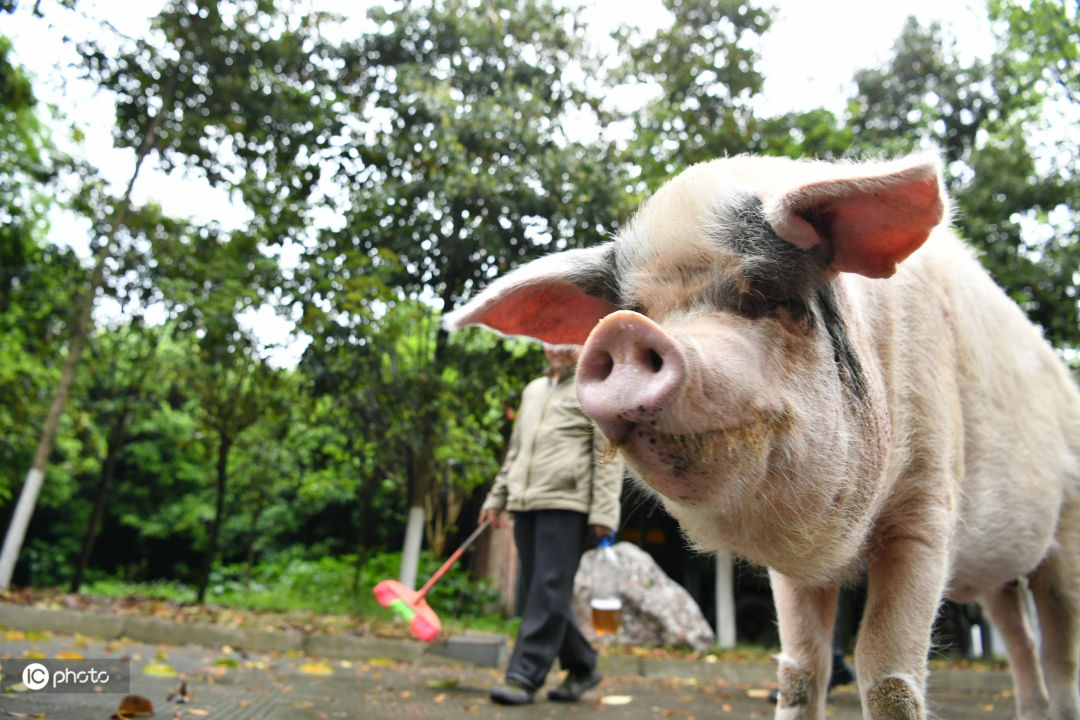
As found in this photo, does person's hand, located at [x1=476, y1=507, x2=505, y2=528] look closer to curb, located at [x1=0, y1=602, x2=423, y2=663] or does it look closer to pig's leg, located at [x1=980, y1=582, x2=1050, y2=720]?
curb, located at [x1=0, y1=602, x2=423, y2=663]

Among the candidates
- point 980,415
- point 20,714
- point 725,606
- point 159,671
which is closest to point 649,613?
point 725,606

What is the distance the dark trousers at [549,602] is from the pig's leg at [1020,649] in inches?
88.9

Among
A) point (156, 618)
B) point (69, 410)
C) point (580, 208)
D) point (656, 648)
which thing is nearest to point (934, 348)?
point (580, 208)

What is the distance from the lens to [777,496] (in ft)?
6.06

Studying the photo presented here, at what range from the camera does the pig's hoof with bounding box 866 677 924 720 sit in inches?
77.9

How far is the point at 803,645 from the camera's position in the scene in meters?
2.43

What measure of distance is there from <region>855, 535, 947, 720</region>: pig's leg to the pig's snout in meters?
1.05

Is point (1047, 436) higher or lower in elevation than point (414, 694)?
higher

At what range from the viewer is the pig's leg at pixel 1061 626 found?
3176mm

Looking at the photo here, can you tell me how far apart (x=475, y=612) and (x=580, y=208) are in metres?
6.06

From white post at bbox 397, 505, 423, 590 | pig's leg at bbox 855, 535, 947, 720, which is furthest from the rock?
pig's leg at bbox 855, 535, 947, 720

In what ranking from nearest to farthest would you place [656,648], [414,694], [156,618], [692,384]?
1. [692,384]
2. [414,694]
3. [156,618]
4. [656,648]

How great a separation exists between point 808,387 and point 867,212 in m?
0.47

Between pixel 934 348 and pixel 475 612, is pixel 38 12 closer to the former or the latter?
pixel 934 348
